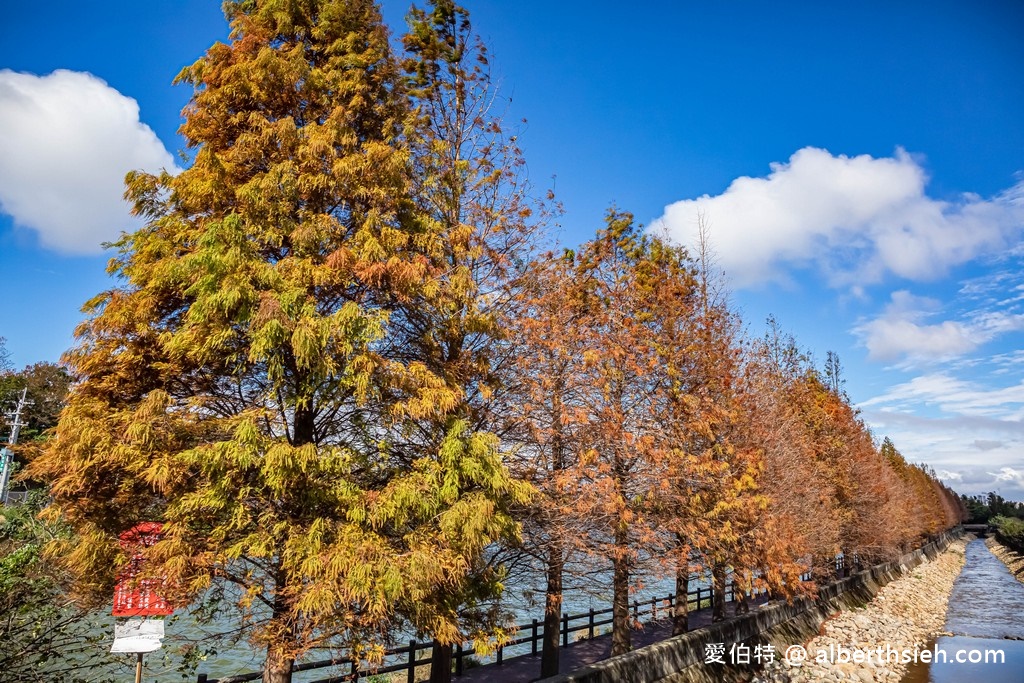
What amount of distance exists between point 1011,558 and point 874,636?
2218 inches

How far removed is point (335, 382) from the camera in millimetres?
6762

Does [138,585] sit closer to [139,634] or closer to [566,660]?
[139,634]

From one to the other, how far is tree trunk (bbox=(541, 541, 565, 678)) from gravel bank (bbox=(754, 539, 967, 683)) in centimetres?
757

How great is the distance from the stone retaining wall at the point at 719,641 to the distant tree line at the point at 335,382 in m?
1.37

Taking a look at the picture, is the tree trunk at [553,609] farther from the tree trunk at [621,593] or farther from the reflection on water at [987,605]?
the reflection on water at [987,605]

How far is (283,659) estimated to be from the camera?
20.1 ft

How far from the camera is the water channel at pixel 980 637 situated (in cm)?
1956

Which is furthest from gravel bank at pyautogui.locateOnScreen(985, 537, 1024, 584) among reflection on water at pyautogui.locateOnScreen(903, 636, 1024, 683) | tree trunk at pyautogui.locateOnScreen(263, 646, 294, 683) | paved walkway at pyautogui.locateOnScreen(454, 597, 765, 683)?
tree trunk at pyautogui.locateOnScreen(263, 646, 294, 683)

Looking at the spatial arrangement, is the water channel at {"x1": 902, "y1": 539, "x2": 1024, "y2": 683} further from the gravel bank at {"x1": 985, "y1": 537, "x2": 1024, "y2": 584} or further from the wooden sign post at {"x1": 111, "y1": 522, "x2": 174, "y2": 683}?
the wooden sign post at {"x1": 111, "y1": 522, "x2": 174, "y2": 683}

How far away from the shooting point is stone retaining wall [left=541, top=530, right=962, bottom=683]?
11.1 meters

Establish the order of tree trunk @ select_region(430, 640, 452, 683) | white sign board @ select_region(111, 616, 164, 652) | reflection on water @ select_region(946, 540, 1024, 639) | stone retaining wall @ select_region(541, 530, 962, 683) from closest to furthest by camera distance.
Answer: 1. white sign board @ select_region(111, 616, 164, 652)
2. tree trunk @ select_region(430, 640, 452, 683)
3. stone retaining wall @ select_region(541, 530, 962, 683)
4. reflection on water @ select_region(946, 540, 1024, 639)

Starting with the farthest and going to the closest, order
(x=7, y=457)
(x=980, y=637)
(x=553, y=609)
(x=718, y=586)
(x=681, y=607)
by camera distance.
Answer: (x=980, y=637) < (x=681, y=607) < (x=718, y=586) < (x=7, y=457) < (x=553, y=609)

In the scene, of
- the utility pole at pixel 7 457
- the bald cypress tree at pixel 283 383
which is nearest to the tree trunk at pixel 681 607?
the bald cypress tree at pixel 283 383

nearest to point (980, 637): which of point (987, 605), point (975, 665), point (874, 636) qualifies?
point (975, 665)
